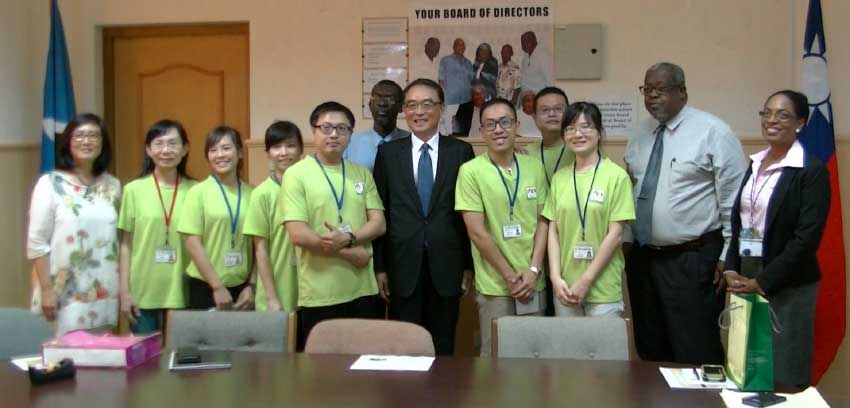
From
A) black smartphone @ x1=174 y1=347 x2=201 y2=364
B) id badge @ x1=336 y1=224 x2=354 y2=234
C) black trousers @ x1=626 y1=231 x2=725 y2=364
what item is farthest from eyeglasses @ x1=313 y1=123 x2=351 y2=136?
black trousers @ x1=626 y1=231 x2=725 y2=364

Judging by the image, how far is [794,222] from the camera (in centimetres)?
314

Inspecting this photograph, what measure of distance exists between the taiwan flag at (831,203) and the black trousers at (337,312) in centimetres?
245

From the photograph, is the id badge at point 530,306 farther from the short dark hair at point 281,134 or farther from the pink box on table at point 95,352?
the pink box on table at point 95,352

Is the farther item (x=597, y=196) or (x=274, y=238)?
(x=274, y=238)

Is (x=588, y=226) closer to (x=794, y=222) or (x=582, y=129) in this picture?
(x=582, y=129)

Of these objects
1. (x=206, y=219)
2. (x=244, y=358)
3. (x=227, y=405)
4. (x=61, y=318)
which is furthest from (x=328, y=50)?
(x=227, y=405)

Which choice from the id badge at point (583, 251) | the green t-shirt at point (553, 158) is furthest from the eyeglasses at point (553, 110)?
the id badge at point (583, 251)

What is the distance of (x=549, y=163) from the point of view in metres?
3.60

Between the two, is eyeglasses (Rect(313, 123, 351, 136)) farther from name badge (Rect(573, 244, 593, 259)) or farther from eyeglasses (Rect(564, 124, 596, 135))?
name badge (Rect(573, 244, 593, 259))

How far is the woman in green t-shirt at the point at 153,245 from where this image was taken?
3.44 m

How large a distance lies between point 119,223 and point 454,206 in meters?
Answer: 1.52

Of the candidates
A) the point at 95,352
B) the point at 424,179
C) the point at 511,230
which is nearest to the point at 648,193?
the point at 511,230

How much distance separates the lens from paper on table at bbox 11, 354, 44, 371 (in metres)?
2.33

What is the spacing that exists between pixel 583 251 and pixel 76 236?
7.24 feet
